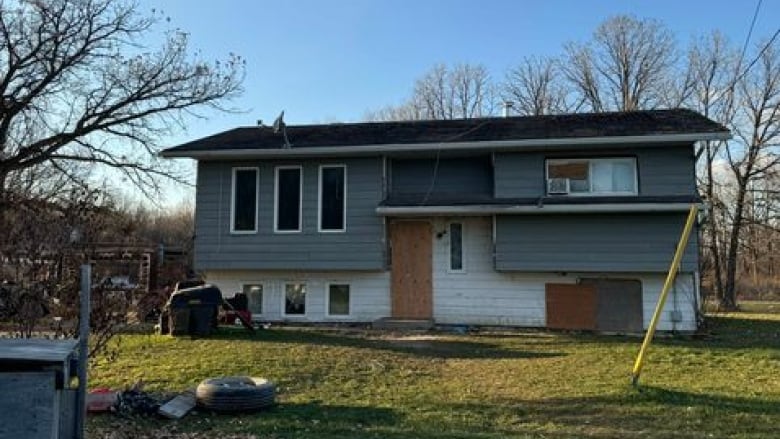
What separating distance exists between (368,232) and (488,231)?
3031 mm

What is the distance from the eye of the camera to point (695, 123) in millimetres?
16047

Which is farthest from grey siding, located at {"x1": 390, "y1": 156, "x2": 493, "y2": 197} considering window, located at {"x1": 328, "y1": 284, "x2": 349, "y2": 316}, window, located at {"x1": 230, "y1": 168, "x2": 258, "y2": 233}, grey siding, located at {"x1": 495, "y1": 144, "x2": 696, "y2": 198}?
window, located at {"x1": 230, "y1": 168, "x2": 258, "y2": 233}

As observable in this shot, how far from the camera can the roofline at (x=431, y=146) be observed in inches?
602

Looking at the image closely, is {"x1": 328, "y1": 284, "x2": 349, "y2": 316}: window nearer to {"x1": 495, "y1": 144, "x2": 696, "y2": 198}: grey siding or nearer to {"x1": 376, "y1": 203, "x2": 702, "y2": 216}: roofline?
{"x1": 376, "y1": 203, "x2": 702, "y2": 216}: roofline

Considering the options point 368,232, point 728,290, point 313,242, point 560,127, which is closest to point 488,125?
point 560,127

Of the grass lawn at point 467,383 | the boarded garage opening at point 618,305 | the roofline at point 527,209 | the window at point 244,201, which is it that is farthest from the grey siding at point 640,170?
the window at point 244,201

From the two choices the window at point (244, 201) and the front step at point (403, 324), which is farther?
the window at point (244, 201)

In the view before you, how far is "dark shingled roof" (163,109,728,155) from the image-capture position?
16.0 m

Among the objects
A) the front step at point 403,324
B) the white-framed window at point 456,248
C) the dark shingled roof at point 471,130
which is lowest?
the front step at point 403,324

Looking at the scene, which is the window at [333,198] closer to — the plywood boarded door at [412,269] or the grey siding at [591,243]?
the plywood boarded door at [412,269]

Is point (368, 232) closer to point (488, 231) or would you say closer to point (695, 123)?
point (488, 231)

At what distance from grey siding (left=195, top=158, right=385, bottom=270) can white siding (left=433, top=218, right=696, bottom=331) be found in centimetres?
168

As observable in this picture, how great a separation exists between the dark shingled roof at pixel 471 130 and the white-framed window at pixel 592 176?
755mm

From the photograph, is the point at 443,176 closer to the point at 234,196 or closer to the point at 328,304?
the point at 328,304
